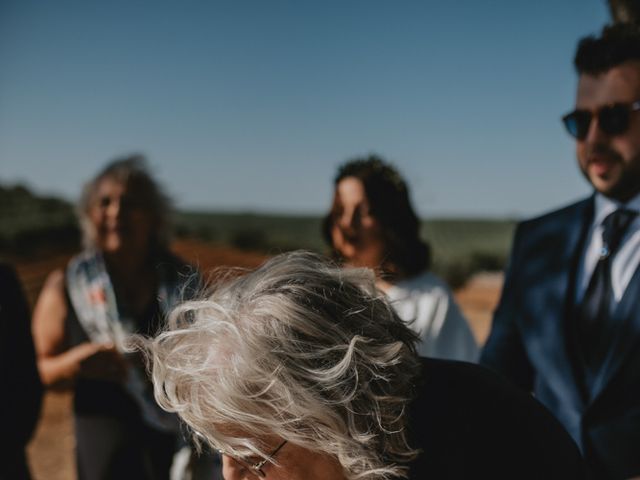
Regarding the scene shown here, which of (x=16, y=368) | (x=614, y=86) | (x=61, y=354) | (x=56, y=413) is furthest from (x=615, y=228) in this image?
(x=56, y=413)

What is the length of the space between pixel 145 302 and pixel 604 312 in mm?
2294

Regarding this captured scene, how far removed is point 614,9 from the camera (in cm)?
329

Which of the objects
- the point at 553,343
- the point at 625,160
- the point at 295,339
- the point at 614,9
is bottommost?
the point at 553,343

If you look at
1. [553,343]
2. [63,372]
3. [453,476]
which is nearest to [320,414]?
[453,476]

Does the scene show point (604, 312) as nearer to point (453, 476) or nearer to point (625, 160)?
point (625, 160)

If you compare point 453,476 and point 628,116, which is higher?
point 628,116

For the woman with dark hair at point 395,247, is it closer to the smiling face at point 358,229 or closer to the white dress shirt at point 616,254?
the smiling face at point 358,229

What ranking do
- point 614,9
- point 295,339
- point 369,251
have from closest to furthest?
point 295,339, point 369,251, point 614,9

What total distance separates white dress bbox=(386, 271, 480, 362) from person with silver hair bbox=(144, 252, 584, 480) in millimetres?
1346

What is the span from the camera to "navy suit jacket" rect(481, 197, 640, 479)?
1822 mm

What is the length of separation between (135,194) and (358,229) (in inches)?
53.2

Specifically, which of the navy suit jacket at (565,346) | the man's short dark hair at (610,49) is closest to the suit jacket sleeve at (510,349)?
the navy suit jacket at (565,346)

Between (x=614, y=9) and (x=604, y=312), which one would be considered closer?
(x=604, y=312)

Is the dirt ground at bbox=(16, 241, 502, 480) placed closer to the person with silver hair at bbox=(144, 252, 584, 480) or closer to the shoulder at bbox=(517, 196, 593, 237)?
the person with silver hair at bbox=(144, 252, 584, 480)
